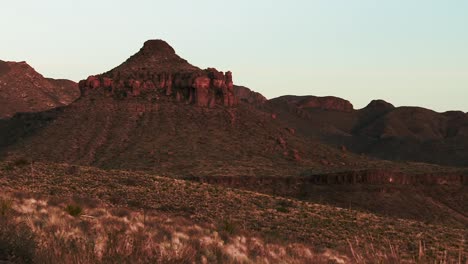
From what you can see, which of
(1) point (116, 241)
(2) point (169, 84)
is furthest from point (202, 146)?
(1) point (116, 241)

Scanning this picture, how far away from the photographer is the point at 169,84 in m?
109

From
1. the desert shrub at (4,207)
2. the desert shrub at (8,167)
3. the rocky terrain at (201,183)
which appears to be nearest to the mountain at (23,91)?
the rocky terrain at (201,183)

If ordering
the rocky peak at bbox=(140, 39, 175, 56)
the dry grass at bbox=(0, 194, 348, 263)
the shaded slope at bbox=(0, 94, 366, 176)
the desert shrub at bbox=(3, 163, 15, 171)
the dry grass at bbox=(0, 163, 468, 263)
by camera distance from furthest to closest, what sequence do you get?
1. the rocky peak at bbox=(140, 39, 175, 56)
2. the shaded slope at bbox=(0, 94, 366, 176)
3. the desert shrub at bbox=(3, 163, 15, 171)
4. the dry grass at bbox=(0, 163, 468, 263)
5. the dry grass at bbox=(0, 194, 348, 263)

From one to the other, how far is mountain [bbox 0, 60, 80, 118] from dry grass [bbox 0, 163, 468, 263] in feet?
424

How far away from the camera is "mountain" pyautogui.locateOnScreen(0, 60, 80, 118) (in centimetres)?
15901

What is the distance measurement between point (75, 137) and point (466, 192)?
5820 centimetres

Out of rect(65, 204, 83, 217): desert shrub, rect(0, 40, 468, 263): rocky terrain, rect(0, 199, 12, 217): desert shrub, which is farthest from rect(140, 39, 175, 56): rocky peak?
rect(0, 199, 12, 217): desert shrub

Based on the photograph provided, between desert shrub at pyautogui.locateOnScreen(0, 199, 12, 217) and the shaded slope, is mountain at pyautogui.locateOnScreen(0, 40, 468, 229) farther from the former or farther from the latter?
desert shrub at pyautogui.locateOnScreen(0, 199, 12, 217)

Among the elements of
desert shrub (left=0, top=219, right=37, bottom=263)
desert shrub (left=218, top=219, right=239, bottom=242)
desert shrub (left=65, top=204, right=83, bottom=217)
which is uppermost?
desert shrub (left=0, top=219, right=37, bottom=263)

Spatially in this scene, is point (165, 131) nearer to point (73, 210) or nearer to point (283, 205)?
point (283, 205)

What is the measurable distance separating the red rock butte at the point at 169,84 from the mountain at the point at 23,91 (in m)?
52.3

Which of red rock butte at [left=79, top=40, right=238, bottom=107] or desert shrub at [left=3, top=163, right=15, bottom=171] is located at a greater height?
red rock butte at [left=79, top=40, right=238, bottom=107]

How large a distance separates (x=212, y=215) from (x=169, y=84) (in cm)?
8420

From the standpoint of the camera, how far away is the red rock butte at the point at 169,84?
106 m
